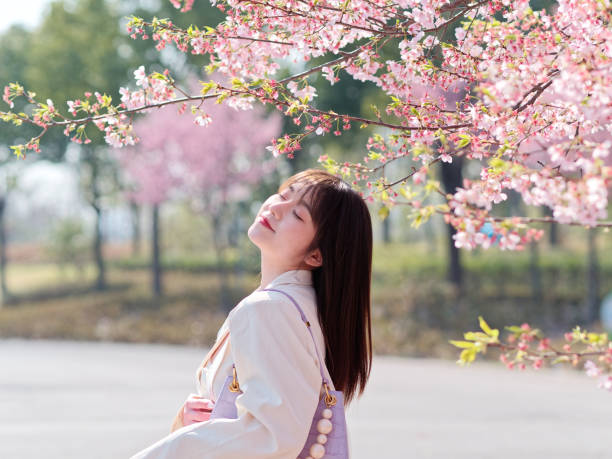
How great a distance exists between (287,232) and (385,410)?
229 inches

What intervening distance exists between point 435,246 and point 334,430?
71.7ft

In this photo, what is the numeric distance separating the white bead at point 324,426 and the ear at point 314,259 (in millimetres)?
461

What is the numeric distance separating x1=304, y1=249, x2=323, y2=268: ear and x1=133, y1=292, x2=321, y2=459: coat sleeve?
0.30 metres

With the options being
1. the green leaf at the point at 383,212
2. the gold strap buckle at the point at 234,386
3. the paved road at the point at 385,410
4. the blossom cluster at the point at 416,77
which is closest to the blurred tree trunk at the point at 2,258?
the paved road at the point at 385,410

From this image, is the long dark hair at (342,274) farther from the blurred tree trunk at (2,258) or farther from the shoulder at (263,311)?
the blurred tree trunk at (2,258)

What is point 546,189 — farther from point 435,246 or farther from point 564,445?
point 435,246

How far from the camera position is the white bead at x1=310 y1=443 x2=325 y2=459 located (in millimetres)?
1861

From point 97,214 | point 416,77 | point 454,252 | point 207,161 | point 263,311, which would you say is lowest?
point 263,311

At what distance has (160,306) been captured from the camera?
16531 millimetres

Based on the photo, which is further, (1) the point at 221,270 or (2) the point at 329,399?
(1) the point at 221,270

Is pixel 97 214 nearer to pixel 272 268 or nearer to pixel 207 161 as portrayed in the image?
pixel 207 161

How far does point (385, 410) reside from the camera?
7.58 m

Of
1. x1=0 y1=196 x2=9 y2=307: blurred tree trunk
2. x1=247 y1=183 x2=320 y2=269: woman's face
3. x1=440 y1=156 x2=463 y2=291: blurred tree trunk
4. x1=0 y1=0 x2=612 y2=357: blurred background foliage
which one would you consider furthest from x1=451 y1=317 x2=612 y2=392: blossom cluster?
x1=0 y1=196 x2=9 y2=307: blurred tree trunk

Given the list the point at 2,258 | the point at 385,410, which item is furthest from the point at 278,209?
the point at 2,258
